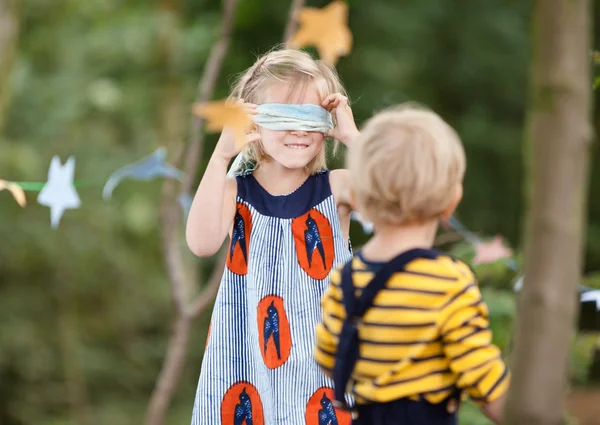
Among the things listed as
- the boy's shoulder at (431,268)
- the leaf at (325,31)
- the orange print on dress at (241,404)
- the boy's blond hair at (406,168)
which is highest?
the leaf at (325,31)

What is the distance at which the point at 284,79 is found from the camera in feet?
6.73

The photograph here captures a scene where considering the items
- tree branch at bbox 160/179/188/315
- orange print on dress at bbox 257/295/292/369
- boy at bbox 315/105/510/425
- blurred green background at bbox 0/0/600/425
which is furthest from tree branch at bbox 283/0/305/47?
blurred green background at bbox 0/0/600/425

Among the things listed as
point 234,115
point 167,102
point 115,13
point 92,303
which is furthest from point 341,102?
point 92,303

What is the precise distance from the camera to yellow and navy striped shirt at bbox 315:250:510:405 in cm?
143

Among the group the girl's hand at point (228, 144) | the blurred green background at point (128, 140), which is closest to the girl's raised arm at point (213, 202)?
the girl's hand at point (228, 144)

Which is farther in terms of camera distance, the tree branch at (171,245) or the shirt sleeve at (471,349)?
the tree branch at (171,245)

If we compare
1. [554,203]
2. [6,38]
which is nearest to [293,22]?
[6,38]

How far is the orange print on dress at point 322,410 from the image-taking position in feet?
6.59

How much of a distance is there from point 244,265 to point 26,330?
597cm

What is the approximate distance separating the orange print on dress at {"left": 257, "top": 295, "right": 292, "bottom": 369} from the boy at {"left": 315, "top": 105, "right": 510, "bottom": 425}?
0.47 metres

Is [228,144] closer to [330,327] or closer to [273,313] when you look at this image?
[273,313]

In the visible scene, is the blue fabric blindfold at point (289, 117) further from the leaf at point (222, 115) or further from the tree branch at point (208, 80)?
the tree branch at point (208, 80)

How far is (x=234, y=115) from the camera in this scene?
1688 millimetres

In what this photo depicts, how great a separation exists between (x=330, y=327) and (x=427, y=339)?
7.9 inches
